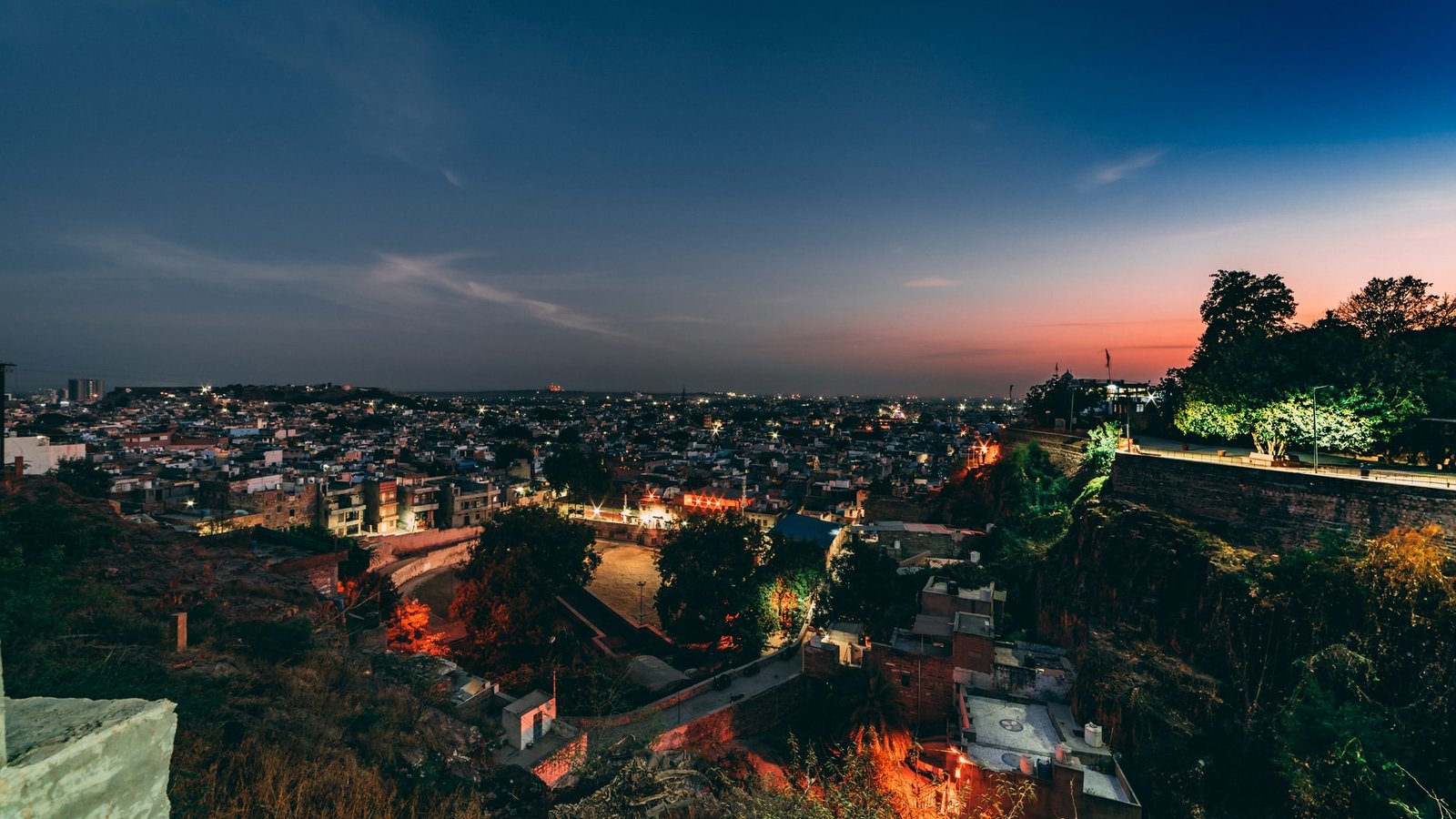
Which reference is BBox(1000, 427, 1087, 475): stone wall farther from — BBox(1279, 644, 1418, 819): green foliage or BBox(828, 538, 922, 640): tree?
BBox(1279, 644, 1418, 819): green foliage

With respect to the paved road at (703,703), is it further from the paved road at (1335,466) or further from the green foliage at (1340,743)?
the paved road at (1335,466)

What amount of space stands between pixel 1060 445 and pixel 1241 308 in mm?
8213

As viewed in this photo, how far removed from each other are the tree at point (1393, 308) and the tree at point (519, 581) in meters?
29.8

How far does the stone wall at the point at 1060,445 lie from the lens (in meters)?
24.8

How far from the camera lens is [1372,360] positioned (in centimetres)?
1450

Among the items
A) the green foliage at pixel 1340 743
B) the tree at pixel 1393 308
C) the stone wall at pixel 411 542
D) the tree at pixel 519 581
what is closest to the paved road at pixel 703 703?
the tree at pixel 519 581

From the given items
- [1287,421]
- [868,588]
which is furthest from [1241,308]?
[868,588]

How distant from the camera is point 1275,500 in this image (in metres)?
13.7

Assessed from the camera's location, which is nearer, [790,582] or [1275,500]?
[1275,500]

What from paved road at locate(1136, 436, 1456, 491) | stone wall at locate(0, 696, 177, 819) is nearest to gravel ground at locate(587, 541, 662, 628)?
paved road at locate(1136, 436, 1456, 491)

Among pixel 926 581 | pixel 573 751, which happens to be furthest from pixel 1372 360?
pixel 573 751

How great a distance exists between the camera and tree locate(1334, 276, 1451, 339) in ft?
67.4

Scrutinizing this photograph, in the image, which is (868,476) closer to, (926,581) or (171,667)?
(926,581)

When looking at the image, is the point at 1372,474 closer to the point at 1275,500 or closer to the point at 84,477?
the point at 1275,500
